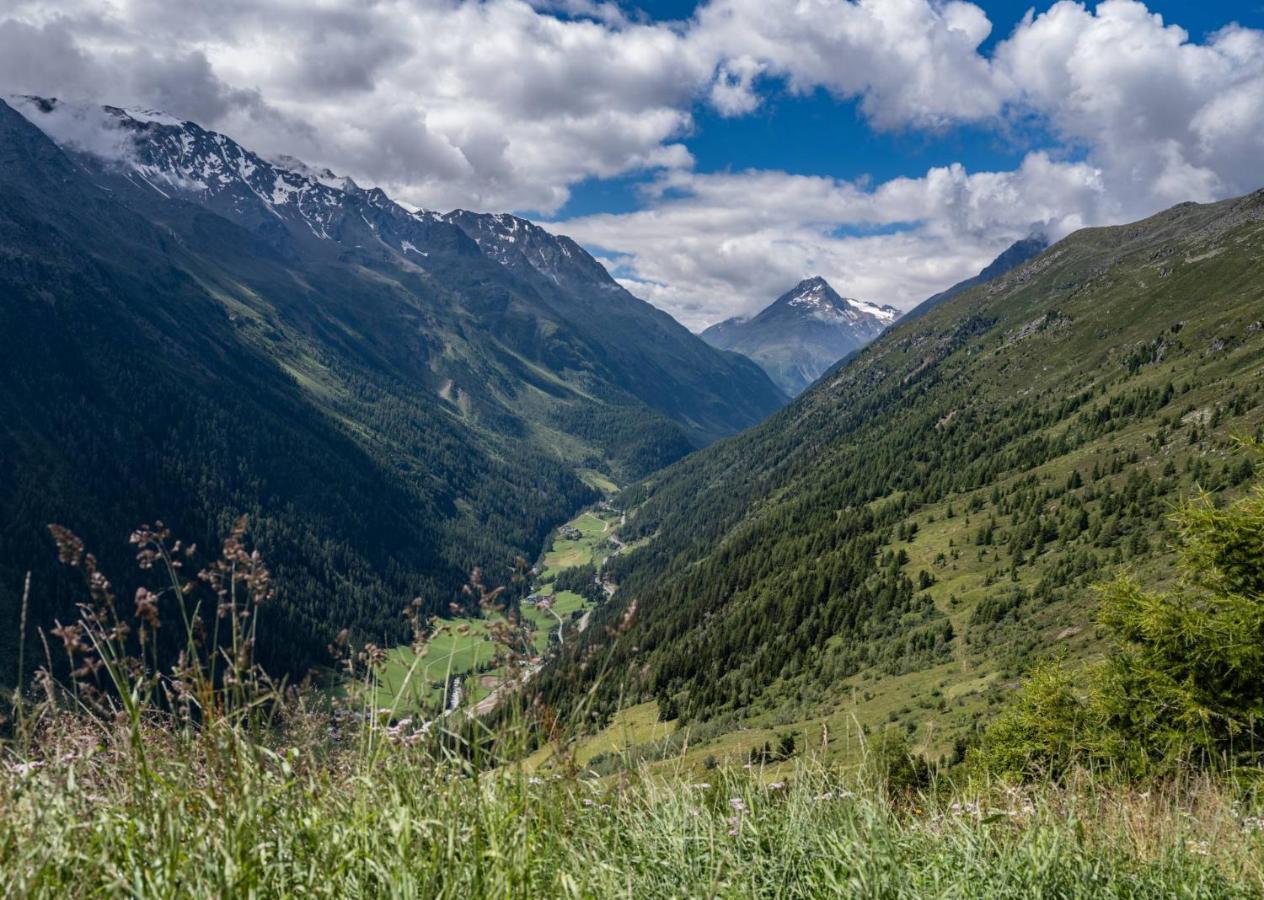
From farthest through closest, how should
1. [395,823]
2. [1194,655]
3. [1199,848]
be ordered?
[1194,655] < [1199,848] < [395,823]

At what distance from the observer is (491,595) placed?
4449 mm

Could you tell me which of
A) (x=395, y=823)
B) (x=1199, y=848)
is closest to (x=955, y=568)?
(x=1199, y=848)

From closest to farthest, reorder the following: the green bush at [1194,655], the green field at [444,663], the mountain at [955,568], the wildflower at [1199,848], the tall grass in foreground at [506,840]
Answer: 1. the tall grass in foreground at [506,840]
2. the wildflower at [1199,848]
3. the green field at [444,663]
4. the green bush at [1194,655]
5. the mountain at [955,568]

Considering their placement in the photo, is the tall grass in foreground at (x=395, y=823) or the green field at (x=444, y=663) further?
the green field at (x=444, y=663)

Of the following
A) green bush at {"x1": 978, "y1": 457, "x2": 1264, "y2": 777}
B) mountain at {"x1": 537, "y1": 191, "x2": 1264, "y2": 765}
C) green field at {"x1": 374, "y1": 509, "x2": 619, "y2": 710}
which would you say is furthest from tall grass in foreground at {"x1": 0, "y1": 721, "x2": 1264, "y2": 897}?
mountain at {"x1": 537, "y1": 191, "x2": 1264, "y2": 765}

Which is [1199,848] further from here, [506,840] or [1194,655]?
[1194,655]

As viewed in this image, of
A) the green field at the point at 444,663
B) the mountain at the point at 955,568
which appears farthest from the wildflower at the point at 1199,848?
the mountain at the point at 955,568

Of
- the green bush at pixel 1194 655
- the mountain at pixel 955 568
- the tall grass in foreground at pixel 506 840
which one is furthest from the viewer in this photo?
the mountain at pixel 955 568

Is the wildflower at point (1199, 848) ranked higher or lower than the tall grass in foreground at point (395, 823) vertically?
higher

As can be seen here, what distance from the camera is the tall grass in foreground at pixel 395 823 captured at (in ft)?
10.2

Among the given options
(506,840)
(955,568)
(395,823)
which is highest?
(395,823)

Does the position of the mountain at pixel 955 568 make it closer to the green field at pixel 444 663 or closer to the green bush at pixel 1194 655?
the green bush at pixel 1194 655

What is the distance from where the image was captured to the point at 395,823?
321 centimetres

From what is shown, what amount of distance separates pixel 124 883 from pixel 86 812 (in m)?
1.50
